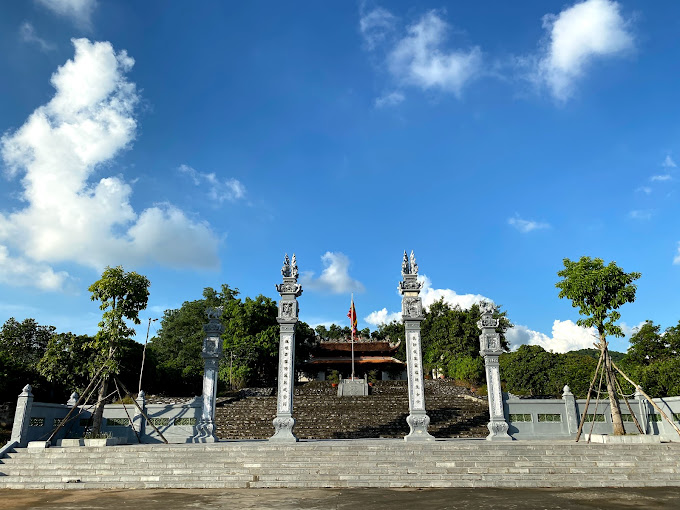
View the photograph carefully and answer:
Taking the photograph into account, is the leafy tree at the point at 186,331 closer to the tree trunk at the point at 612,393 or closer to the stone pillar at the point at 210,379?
the stone pillar at the point at 210,379

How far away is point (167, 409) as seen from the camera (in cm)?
1725

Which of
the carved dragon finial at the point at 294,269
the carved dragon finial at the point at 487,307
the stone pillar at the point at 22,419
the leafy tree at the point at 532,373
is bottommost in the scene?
Answer: the stone pillar at the point at 22,419

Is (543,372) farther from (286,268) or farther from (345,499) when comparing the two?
(345,499)

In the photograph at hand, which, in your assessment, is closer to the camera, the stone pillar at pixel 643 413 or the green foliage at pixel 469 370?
the stone pillar at pixel 643 413

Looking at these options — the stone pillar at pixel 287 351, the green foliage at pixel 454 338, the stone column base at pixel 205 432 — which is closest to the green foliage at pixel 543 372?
the green foliage at pixel 454 338

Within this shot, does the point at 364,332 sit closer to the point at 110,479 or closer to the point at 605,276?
the point at 605,276

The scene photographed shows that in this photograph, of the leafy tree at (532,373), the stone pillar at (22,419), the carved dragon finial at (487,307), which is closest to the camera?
the stone pillar at (22,419)

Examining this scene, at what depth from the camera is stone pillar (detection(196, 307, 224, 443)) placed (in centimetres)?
1561

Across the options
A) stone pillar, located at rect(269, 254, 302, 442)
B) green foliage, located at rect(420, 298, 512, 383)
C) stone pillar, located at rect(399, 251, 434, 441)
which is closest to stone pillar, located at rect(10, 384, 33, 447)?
stone pillar, located at rect(269, 254, 302, 442)

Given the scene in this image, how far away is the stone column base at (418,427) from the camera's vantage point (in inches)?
556

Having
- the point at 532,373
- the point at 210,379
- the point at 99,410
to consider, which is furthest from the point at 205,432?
the point at 532,373

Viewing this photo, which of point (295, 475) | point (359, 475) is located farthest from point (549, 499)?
point (295, 475)

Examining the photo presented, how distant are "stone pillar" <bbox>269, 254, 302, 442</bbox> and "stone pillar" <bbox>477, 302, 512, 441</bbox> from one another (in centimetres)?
719

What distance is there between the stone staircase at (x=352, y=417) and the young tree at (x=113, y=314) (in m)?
7.22
